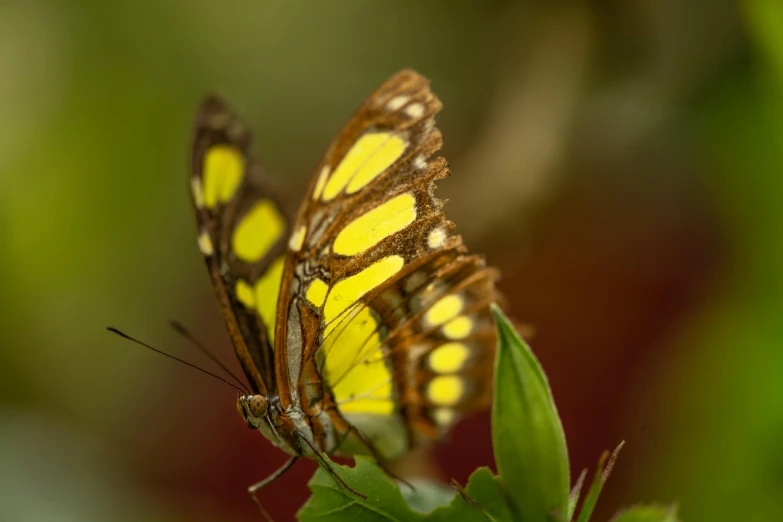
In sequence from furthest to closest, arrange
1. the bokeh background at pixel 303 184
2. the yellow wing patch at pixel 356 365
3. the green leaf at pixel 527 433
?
1. the bokeh background at pixel 303 184
2. the yellow wing patch at pixel 356 365
3. the green leaf at pixel 527 433

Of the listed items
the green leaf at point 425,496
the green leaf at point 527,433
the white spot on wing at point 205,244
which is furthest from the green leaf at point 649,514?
the white spot on wing at point 205,244

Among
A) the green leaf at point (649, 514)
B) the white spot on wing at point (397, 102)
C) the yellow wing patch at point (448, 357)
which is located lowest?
the green leaf at point (649, 514)

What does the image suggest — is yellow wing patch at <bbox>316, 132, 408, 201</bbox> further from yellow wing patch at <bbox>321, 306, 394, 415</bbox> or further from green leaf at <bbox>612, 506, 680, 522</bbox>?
green leaf at <bbox>612, 506, 680, 522</bbox>

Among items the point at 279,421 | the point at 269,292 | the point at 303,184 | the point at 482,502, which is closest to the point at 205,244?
the point at 269,292

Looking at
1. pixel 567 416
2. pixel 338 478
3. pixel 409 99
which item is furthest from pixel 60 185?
pixel 338 478

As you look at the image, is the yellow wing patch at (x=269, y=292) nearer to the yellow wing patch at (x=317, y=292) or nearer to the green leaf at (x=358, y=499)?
the yellow wing patch at (x=317, y=292)

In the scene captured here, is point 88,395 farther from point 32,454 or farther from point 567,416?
point 567,416

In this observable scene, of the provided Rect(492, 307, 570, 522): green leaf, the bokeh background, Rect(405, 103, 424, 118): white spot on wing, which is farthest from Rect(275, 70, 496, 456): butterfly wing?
the bokeh background

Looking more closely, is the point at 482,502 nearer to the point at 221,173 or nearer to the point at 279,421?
the point at 279,421
